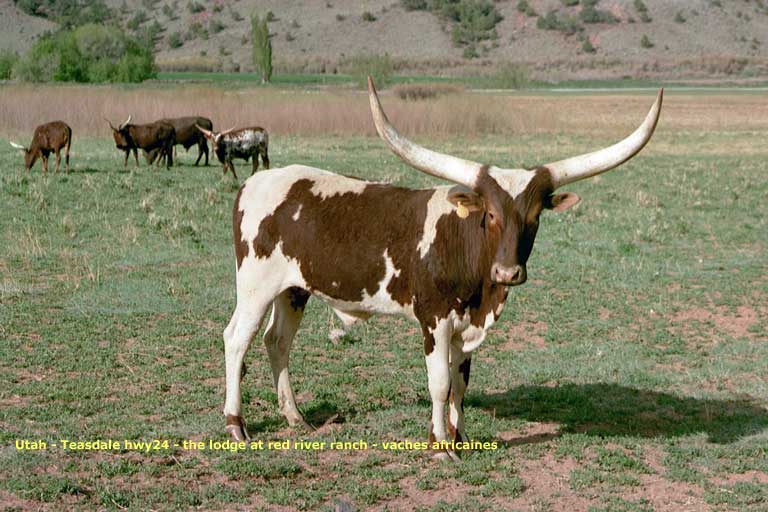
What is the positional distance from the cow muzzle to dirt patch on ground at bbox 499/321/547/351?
3.62m

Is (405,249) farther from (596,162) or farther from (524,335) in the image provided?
(524,335)

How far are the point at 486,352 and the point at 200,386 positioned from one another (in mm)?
2698

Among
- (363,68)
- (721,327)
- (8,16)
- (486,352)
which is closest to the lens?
(486,352)

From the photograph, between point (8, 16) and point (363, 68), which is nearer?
point (363, 68)

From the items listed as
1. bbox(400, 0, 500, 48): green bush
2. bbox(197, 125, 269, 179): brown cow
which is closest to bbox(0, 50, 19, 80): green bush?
bbox(197, 125, 269, 179): brown cow

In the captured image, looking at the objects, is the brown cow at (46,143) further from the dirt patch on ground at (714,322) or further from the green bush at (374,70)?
the green bush at (374,70)

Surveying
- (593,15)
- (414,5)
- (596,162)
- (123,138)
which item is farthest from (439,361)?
(414,5)

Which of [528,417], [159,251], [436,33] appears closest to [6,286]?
[159,251]

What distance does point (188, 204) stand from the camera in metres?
17.2

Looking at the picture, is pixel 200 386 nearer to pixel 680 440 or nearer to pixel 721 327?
pixel 680 440

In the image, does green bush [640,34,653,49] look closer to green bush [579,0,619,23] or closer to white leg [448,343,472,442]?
green bush [579,0,619,23]

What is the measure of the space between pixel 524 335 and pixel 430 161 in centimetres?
392

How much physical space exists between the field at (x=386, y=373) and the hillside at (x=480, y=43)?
255ft

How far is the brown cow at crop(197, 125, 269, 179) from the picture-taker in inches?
921
